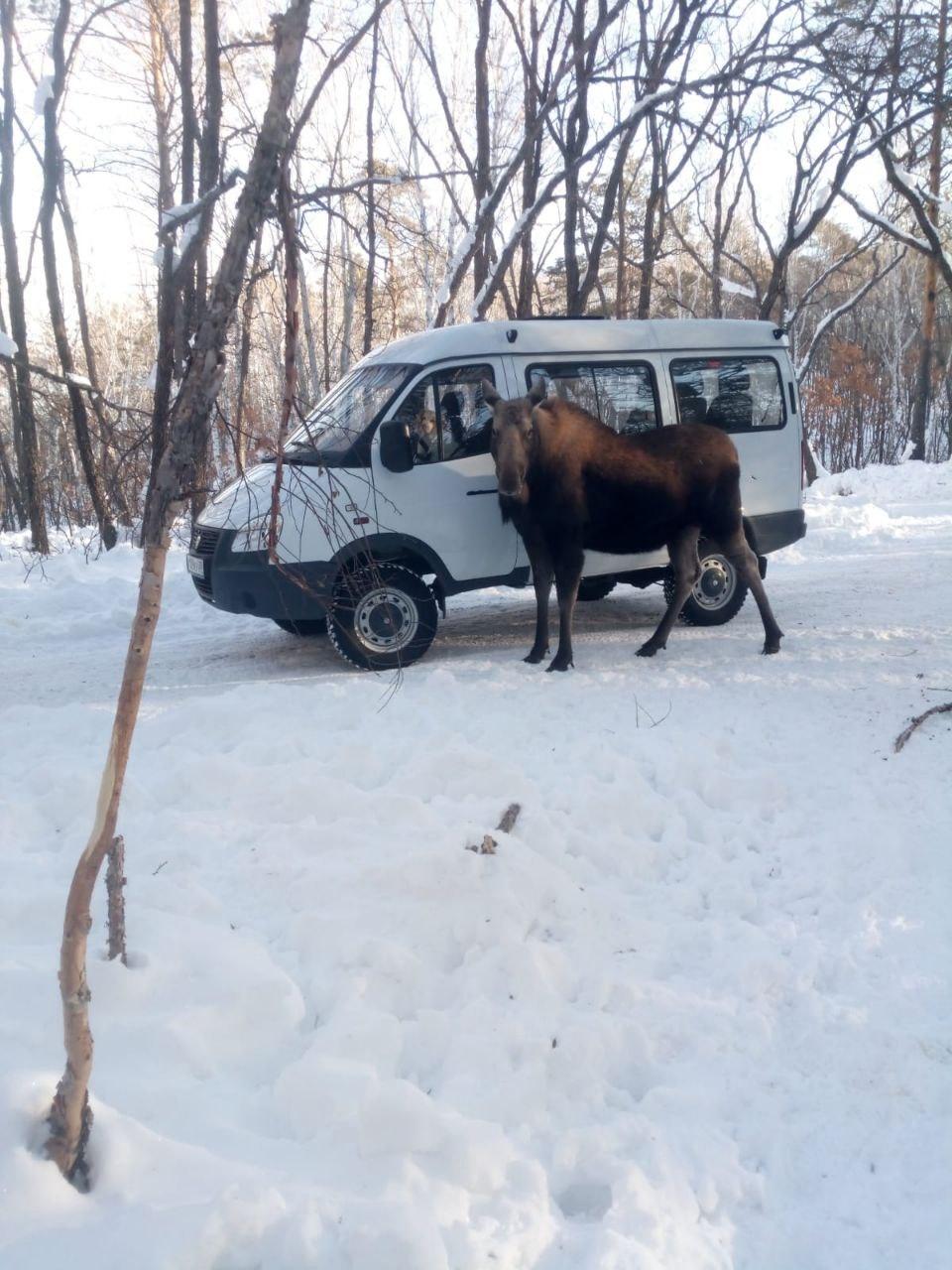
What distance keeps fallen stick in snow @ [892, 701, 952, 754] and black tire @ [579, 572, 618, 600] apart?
9.93ft

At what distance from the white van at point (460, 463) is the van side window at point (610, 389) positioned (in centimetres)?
1

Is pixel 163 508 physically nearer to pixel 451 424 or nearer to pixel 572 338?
pixel 451 424

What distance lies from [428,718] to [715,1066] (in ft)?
9.42

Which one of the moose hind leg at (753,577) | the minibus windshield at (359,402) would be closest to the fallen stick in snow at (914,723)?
the moose hind leg at (753,577)

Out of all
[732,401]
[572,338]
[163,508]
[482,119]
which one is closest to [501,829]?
[163,508]

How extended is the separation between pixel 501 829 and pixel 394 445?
11.1 ft

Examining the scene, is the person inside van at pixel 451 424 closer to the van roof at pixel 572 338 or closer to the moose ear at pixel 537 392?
the van roof at pixel 572 338

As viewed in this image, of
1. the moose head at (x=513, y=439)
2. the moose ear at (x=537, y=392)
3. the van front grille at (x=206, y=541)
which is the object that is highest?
the moose ear at (x=537, y=392)

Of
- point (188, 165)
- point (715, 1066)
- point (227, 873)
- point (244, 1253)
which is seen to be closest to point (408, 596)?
point (227, 873)

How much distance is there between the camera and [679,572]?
25.8 ft

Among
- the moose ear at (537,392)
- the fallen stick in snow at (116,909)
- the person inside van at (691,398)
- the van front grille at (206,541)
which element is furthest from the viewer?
the person inside van at (691,398)

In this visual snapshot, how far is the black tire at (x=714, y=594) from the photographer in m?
8.70

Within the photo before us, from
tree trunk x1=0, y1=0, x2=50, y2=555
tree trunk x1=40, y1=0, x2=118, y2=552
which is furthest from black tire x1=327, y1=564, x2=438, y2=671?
tree trunk x1=0, y1=0, x2=50, y2=555

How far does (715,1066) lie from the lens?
3.41 metres
